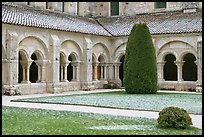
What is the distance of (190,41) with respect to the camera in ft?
93.3

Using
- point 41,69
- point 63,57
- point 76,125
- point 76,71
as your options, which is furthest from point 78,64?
point 76,125

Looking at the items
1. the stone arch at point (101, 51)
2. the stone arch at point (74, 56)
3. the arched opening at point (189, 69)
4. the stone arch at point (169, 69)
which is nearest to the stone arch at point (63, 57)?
the stone arch at point (74, 56)

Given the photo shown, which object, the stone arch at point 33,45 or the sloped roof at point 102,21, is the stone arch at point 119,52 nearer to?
the sloped roof at point 102,21

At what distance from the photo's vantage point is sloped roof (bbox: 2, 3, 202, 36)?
26000 mm

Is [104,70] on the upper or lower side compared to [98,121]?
upper

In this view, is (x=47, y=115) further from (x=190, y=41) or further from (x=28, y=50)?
(x=190, y=41)

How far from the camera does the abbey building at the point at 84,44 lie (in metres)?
24.6

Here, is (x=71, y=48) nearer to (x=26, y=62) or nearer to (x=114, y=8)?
(x=26, y=62)

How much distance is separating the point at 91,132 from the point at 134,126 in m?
1.59

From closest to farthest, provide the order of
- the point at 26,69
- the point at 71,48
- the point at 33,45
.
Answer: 1. the point at 26,69
2. the point at 33,45
3. the point at 71,48

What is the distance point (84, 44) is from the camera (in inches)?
1151

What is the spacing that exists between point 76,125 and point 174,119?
2.59 metres

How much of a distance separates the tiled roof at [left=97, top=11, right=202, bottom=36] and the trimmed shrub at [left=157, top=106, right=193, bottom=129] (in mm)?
17627

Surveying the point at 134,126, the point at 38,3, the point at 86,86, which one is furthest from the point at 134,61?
the point at 134,126
